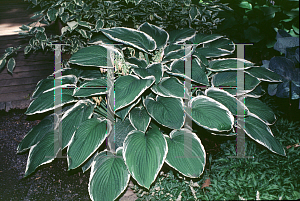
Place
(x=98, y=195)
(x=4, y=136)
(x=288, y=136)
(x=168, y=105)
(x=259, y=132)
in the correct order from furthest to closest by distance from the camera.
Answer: (x=4, y=136)
(x=288, y=136)
(x=259, y=132)
(x=168, y=105)
(x=98, y=195)

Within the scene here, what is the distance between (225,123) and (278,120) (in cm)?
101

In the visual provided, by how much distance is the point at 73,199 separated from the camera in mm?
1543

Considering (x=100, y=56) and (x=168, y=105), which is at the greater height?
(x=100, y=56)

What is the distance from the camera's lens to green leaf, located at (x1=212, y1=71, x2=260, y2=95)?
5.36 ft

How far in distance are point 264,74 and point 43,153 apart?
1.67 m

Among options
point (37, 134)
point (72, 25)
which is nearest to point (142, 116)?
point (37, 134)

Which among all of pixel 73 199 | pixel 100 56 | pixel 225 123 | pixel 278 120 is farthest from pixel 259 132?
pixel 73 199

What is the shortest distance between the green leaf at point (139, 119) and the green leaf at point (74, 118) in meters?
0.28

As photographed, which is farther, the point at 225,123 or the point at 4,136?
the point at 4,136

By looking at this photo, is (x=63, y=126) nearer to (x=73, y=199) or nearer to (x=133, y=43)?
(x=73, y=199)

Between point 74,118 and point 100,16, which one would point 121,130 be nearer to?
point 74,118

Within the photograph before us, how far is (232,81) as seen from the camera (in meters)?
1.72

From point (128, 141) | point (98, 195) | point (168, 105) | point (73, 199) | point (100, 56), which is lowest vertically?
point (73, 199)

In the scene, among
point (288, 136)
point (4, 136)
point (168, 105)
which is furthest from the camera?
point (4, 136)
